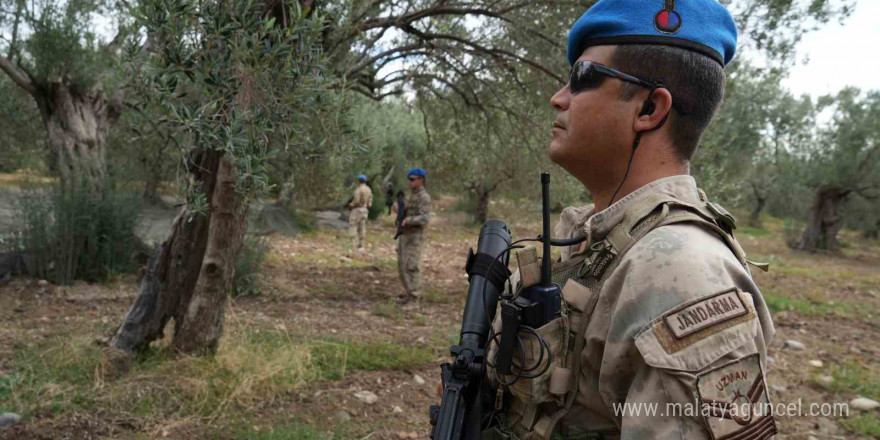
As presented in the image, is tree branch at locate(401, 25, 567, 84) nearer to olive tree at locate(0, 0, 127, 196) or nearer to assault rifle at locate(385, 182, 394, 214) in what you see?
olive tree at locate(0, 0, 127, 196)

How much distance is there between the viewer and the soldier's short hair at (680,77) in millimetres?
1220

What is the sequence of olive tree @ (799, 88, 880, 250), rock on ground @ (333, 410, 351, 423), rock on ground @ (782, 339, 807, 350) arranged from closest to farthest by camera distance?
rock on ground @ (333, 410, 351, 423) → rock on ground @ (782, 339, 807, 350) → olive tree @ (799, 88, 880, 250)

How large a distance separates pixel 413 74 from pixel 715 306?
6881 mm

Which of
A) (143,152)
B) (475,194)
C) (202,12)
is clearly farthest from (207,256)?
(475,194)

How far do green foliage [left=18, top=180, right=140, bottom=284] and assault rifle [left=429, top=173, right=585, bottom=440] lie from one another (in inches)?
265

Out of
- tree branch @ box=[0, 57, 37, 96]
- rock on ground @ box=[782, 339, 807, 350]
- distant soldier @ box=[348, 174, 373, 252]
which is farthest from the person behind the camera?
distant soldier @ box=[348, 174, 373, 252]

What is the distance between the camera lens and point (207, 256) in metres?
4.16

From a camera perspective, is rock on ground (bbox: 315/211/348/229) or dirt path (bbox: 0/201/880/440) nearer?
dirt path (bbox: 0/201/880/440)

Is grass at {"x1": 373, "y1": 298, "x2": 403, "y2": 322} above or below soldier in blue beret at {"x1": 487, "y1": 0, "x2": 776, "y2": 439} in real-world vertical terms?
below

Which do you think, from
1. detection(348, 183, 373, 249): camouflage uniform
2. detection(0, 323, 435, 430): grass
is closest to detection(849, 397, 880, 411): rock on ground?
detection(0, 323, 435, 430): grass

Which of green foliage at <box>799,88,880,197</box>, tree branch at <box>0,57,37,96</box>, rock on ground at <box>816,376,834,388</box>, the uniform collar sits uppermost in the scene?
green foliage at <box>799,88,880,197</box>

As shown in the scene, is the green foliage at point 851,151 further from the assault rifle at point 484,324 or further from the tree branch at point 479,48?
the assault rifle at point 484,324

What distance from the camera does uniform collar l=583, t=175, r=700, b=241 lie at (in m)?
1.25

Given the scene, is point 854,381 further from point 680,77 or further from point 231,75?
point 231,75
